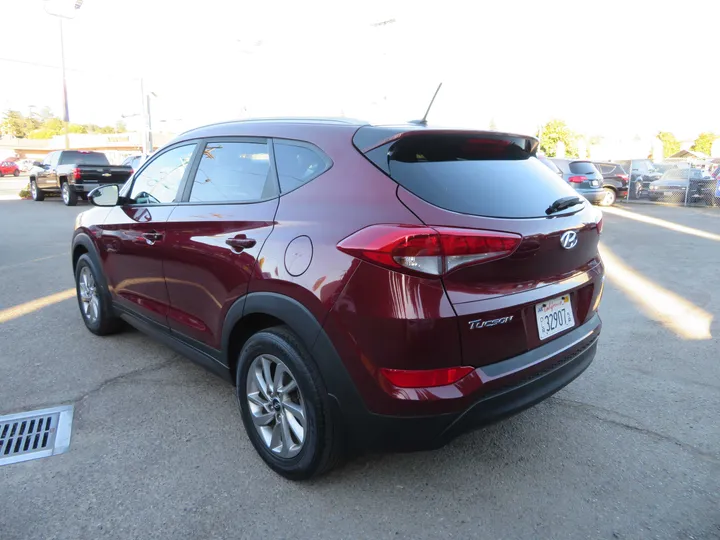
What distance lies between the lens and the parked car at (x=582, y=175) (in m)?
16.5

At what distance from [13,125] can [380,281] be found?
146 metres

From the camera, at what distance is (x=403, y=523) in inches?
94.4

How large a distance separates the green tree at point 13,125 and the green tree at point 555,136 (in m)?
118

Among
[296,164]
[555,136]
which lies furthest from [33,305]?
[555,136]

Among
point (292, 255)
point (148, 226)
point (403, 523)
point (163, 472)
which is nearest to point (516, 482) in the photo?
point (403, 523)

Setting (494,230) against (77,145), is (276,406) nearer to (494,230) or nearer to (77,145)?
(494,230)

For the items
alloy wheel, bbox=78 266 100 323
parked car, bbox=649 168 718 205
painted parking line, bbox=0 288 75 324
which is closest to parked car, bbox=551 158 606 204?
parked car, bbox=649 168 718 205

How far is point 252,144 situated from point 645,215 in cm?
1532

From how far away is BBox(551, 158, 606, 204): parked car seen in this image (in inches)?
649

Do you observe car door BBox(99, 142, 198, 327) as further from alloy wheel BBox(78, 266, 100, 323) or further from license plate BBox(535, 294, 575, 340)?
license plate BBox(535, 294, 575, 340)

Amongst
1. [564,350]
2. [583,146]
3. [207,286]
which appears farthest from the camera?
[583,146]

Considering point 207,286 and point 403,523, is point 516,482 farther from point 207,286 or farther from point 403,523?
point 207,286

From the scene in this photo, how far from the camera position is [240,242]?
2770 millimetres

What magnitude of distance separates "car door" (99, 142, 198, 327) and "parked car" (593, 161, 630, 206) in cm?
1825
